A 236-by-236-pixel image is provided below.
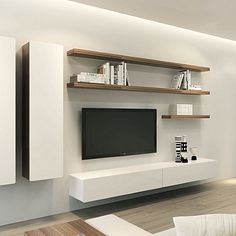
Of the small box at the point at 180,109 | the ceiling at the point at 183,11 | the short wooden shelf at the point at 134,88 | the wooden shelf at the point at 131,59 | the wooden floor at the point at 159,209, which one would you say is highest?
the ceiling at the point at 183,11

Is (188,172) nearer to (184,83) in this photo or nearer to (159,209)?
(159,209)

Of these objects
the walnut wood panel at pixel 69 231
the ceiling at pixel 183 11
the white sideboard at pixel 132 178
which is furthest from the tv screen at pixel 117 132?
the walnut wood panel at pixel 69 231

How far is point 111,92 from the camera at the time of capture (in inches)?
159

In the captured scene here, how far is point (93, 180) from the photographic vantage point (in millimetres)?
3430

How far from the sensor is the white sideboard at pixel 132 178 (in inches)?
135

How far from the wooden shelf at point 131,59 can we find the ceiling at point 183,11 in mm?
617

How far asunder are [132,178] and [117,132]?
681 mm

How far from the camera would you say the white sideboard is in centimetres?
343

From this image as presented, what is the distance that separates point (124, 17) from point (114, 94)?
3.66ft

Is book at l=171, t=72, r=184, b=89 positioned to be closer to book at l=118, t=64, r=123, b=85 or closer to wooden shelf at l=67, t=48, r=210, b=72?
wooden shelf at l=67, t=48, r=210, b=72

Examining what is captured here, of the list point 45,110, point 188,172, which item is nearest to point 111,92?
point 45,110

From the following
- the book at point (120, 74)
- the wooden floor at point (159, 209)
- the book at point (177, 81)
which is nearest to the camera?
the wooden floor at point (159, 209)

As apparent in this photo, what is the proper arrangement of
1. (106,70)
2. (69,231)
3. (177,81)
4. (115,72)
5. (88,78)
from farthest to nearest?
(177,81) < (115,72) < (106,70) < (88,78) < (69,231)

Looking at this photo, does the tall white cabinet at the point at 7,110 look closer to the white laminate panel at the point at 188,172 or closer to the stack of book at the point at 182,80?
the white laminate panel at the point at 188,172
